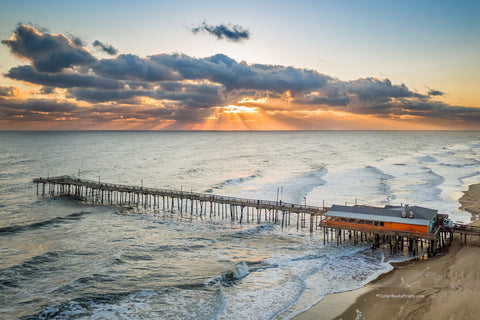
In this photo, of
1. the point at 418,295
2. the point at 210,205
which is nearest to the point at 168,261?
the point at 418,295

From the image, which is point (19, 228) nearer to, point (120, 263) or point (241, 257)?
point (120, 263)

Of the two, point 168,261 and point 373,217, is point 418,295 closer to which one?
point 373,217

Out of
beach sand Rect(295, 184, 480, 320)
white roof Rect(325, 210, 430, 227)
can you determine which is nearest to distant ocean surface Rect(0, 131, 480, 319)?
beach sand Rect(295, 184, 480, 320)

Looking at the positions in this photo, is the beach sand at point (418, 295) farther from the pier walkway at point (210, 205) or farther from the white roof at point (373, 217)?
the pier walkway at point (210, 205)

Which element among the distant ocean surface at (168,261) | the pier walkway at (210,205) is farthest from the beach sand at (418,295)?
the pier walkway at (210,205)

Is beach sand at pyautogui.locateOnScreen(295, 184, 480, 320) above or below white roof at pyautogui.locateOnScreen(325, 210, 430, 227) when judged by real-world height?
below

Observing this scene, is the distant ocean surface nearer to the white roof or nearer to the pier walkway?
the pier walkway

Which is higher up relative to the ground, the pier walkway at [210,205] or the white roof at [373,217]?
the white roof at [373,217]

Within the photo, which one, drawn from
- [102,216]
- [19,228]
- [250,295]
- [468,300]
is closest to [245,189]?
[102,216]
